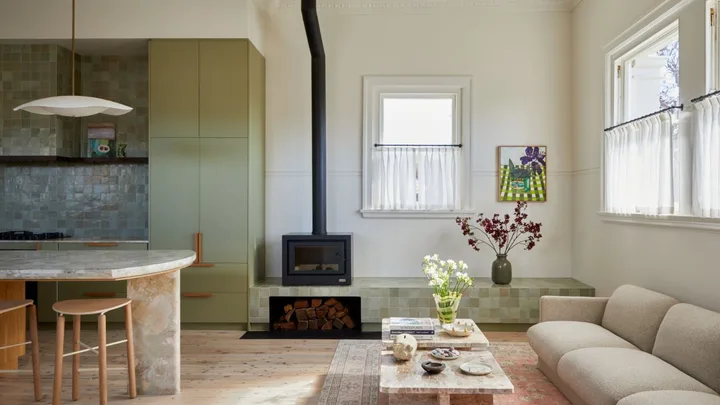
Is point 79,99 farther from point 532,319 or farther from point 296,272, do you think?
point 532,319

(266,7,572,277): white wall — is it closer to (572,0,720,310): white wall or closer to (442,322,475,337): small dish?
(572,0,720,310): white wall

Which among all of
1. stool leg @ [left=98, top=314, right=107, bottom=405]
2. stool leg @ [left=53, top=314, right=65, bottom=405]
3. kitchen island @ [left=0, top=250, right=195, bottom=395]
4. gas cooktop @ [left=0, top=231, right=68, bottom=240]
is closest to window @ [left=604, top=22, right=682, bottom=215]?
kitchen island @ [left=0, top=250, right=195, bottom=395]

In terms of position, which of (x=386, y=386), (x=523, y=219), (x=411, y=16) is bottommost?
(x=386, y=386)

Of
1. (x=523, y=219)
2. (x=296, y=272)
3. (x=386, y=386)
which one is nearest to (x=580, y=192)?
(x=523, y=219)

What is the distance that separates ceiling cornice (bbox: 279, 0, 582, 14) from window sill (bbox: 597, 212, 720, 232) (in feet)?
7.56

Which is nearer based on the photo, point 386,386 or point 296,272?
point 386,386

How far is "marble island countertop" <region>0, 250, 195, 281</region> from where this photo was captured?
2.74 m

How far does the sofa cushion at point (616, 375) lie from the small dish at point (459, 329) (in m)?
0.58

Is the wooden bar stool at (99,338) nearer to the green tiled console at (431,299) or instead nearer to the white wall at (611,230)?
the green tiled console at (431,299)

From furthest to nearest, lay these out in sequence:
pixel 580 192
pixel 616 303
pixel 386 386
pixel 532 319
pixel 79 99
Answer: pixel 580 192, pixel 532 319, pixel 616 303, pixel 79 99, pixel 386 386

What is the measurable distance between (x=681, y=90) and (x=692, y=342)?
5.41 feet

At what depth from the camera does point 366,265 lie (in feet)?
17.6

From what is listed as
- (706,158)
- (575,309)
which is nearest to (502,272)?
(575,309)

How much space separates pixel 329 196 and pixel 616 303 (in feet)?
9.53
